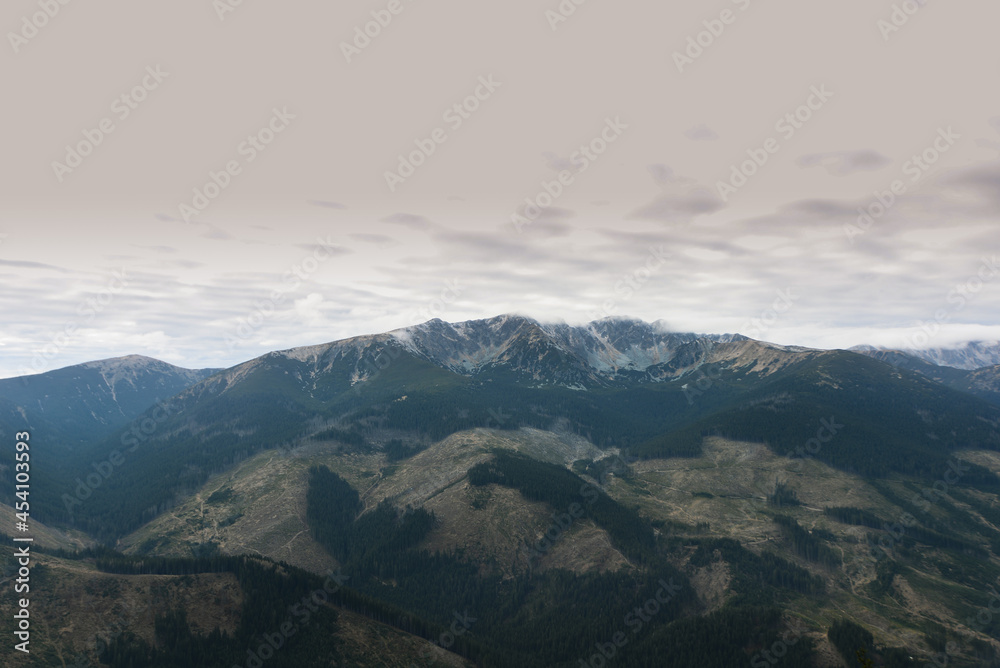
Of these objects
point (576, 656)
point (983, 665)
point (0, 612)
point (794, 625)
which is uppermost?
point (0, 612)

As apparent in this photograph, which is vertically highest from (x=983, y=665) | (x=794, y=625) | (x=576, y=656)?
(x=794, y=625)

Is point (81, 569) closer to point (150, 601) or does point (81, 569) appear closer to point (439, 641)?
point (150, 601)

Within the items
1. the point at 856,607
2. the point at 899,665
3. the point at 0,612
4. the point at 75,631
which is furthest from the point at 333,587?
the point at 856,607

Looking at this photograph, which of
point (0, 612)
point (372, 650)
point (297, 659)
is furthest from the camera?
point (372, 650)

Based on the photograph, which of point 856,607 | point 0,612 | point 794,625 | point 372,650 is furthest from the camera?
point 856,607

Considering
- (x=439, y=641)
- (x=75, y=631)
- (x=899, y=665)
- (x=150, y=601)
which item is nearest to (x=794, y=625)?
(x=899, y=665)

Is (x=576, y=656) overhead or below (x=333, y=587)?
below

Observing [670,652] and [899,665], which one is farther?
[670,652]

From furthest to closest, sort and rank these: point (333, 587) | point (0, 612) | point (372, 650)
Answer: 1. point (333, 587)
2. point (372, 650)
3. point (0, 612)

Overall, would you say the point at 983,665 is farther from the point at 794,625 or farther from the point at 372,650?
the point at 372,650
